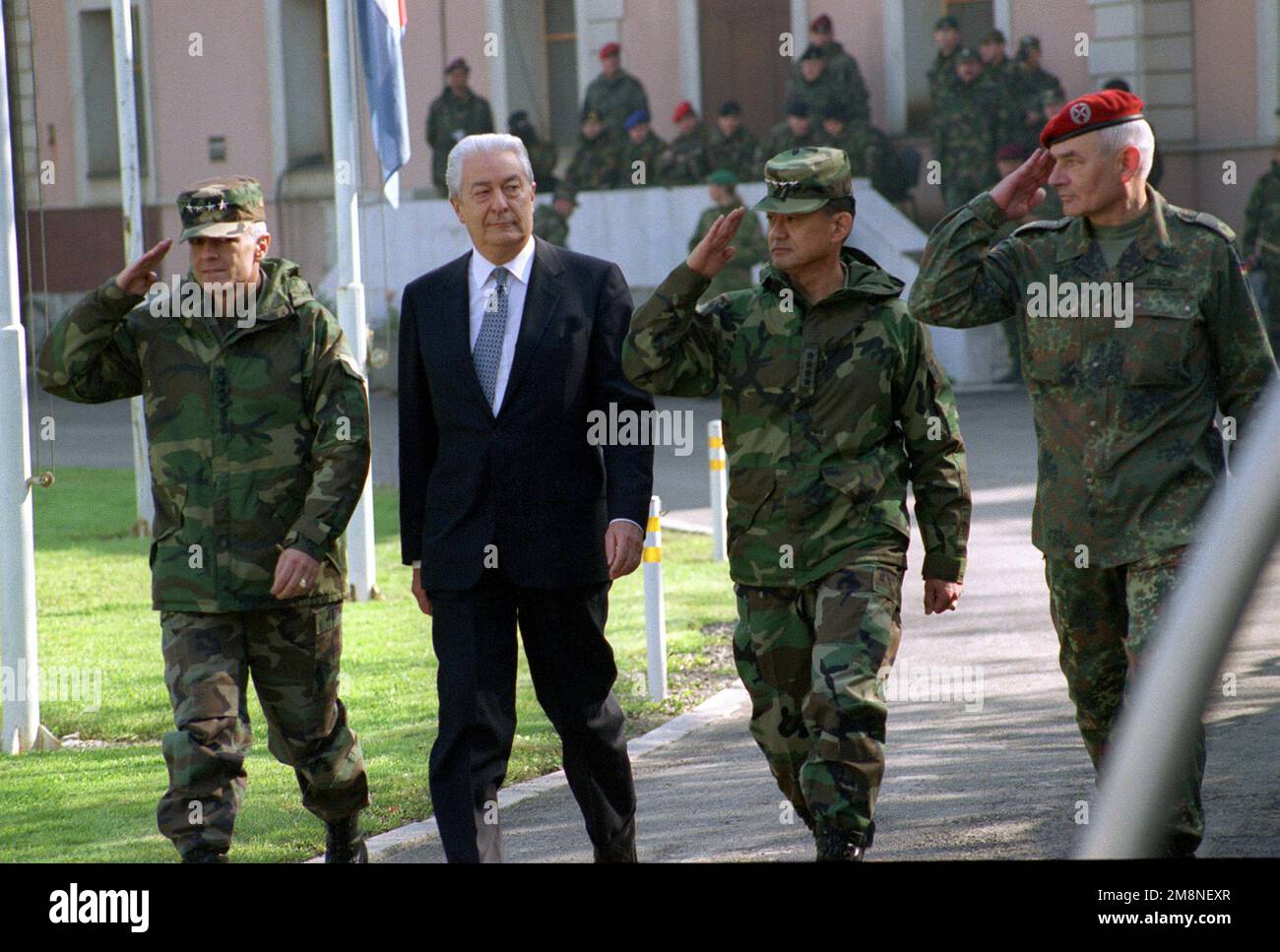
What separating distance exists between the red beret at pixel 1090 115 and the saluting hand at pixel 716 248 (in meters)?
0.91

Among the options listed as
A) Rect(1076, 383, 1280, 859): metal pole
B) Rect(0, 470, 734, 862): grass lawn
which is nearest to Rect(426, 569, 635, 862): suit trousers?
Rect(0, 470, 734, 862): grass lawn

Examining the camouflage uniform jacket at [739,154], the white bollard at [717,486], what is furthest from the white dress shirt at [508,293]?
the camouflage uniform jacket at [739,154]

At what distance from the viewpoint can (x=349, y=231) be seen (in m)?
12.1

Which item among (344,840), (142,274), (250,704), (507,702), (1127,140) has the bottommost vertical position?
(250,704)

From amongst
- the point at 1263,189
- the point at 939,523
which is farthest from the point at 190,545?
the point at 1263,189

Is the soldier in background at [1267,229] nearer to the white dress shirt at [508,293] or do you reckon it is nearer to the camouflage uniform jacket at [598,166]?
the camouflage uniform jacket at [598,166]

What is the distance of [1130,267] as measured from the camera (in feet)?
17.9

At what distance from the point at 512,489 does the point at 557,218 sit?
19.8 metres

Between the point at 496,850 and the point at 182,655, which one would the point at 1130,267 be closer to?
the point at 496,850

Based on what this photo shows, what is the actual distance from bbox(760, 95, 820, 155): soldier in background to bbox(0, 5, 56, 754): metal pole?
50.6ft

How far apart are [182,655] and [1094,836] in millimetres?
3879

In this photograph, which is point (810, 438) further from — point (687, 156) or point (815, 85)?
point (687, 156)

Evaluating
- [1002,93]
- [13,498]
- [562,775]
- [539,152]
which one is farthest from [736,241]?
[562,775]

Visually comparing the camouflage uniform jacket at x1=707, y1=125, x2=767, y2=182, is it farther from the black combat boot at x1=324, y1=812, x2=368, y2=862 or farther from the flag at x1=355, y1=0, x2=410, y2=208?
the black combat boot at x1=324, y1=812, x2=368, y2=862
